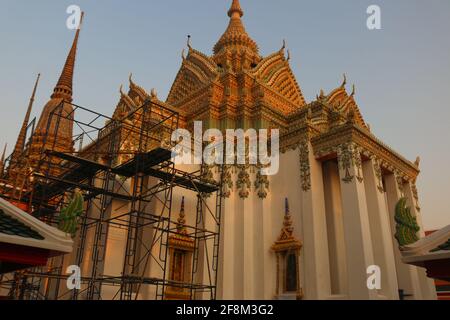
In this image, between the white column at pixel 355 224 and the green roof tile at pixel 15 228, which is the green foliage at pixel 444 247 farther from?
the white column at pixel 355 224

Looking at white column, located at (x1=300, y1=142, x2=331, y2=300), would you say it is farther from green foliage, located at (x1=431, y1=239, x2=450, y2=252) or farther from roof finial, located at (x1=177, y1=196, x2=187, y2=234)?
green foliage, located at (x1=431, y1=239, x2=450, y2=252)

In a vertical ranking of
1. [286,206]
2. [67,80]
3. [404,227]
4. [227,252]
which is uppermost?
[67,80]

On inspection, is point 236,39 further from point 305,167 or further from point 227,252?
point 227,252

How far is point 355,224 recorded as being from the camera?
1406 cm

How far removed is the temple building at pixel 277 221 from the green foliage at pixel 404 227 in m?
6.29

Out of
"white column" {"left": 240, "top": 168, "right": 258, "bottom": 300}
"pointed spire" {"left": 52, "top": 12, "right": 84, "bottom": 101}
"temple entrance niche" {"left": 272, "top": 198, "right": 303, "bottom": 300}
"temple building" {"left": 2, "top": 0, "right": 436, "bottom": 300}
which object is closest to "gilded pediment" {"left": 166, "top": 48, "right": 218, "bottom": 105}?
"temple building" {"left": 2, "top": 0, "right": 436, "bottom": 300}

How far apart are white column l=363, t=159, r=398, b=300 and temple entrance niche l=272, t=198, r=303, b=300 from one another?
2.75 m

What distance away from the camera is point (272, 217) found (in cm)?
1630

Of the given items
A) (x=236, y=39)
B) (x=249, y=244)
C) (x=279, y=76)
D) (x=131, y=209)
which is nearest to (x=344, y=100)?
(x=279, y=76)

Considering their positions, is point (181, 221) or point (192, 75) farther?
point (192, 75)

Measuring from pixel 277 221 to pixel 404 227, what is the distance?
8952 mm

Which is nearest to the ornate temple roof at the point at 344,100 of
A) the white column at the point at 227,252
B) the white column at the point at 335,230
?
the white column at the point at 335,230

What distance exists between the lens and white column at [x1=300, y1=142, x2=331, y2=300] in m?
14.1

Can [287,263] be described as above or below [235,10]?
below
